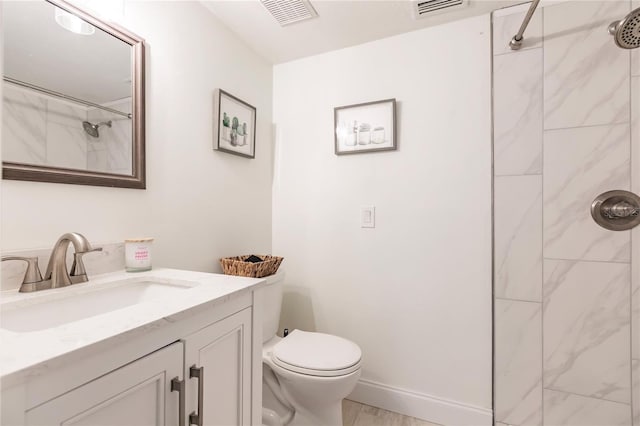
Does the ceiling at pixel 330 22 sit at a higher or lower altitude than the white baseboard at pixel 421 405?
higher

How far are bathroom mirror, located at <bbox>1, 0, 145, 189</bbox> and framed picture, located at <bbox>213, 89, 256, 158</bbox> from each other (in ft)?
1.37

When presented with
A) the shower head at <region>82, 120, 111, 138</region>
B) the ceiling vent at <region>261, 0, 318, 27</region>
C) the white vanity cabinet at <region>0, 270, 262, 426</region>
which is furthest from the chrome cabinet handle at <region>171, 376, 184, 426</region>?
the ceiling vent at <region>261, 0, 318, 27</region>

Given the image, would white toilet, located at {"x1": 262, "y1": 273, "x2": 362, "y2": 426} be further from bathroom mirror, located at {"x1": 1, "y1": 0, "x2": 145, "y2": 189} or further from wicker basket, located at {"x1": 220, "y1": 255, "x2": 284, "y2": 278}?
bathroom mirror, located at {"x1": 1, "y1": 0, "x2": 145, "y2": 189}

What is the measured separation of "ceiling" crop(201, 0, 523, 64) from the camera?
1512 millimetres

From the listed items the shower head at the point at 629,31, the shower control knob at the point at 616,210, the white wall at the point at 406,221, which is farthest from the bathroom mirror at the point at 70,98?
the shower control knob at the point at 616,210

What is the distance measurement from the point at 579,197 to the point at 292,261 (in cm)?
157

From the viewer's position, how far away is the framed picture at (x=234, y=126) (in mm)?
1590

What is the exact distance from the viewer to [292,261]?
6.64ft

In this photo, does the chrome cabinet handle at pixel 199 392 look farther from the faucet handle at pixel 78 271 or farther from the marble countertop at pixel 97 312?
the faucet handle at pixel 78 271

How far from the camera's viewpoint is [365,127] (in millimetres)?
1798

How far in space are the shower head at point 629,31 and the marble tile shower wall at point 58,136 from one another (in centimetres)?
189

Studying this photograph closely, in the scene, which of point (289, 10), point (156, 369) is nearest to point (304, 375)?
point (156, 369)

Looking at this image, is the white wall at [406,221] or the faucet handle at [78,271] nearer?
the faucet handle at [78,271]

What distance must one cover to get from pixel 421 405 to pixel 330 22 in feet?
7.00
